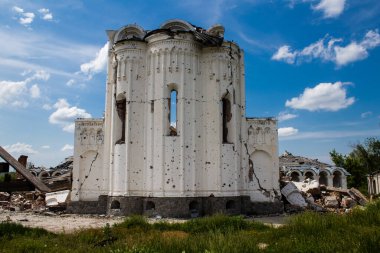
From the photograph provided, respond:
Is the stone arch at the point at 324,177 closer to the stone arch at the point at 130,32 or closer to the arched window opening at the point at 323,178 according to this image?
the arched window opening at the point at 323,178

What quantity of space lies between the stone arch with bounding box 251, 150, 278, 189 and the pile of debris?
198 centimetres

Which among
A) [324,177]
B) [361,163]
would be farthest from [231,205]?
[361,163]

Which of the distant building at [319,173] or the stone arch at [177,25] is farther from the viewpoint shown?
the distant building at [319,173]

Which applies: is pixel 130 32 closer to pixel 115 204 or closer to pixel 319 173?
pixel 115 204

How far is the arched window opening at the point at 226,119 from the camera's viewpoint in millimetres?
22344

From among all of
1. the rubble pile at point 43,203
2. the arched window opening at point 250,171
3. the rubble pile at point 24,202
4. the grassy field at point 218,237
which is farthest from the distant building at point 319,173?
the grassy field at point 218,237

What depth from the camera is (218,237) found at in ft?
31.5

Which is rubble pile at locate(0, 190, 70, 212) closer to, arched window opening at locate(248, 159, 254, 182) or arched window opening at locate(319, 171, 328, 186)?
arched window opening at locate(248, 159, 254, 182)

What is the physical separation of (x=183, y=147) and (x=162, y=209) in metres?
3.67

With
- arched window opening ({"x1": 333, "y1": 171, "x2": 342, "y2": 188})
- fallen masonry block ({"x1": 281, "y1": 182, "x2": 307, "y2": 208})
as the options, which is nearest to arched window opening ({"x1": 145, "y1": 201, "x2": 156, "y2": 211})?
fallen masonry block ({"x1": 281, "y1": 182, "x2": 307, "y2": 208})

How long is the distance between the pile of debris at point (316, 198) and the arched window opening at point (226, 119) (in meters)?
6.01

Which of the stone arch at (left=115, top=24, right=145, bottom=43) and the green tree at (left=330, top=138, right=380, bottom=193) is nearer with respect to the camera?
the stone arch at (left=115, top=24, right=145, bottom=43)

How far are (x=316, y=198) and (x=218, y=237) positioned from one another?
781 inches

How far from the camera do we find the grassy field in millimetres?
8766
